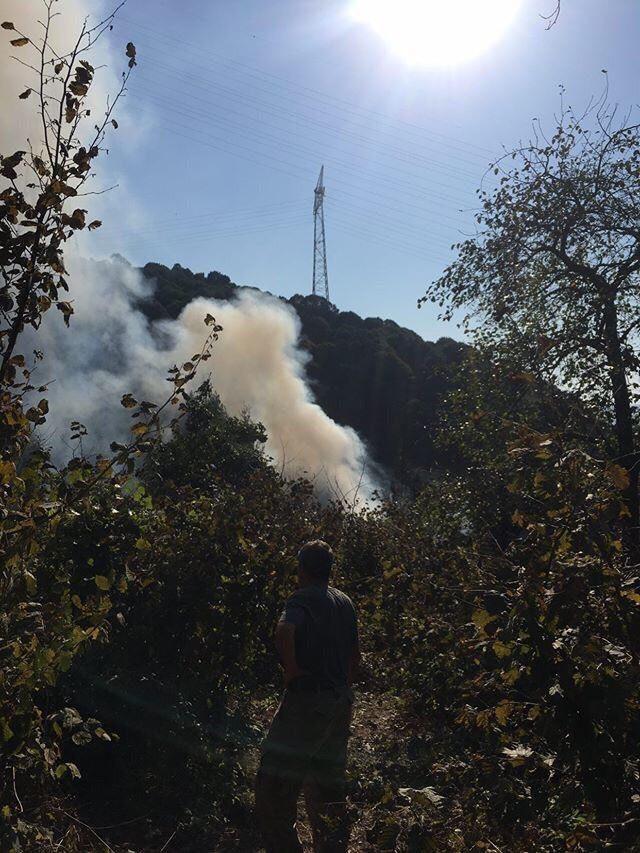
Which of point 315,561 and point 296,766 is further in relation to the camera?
point 315,561

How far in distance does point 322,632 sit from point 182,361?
31802 millimetres

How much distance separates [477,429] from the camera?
11.1 m

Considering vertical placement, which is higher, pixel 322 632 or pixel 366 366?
pixel 366 366

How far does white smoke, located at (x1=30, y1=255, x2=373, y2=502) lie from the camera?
1359 inches

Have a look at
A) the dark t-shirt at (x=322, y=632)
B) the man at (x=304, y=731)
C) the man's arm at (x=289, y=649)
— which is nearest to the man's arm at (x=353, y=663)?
the dark t-shirt at (x=322, y=632)

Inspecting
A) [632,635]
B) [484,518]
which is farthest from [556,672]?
[484,518]

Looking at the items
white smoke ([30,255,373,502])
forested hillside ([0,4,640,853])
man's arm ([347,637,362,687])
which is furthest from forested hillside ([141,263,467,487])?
man's arm ([347,637,362,687])

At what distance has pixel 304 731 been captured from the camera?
3785mm

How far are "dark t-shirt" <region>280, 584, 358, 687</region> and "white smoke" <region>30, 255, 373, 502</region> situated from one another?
2745 centimetres

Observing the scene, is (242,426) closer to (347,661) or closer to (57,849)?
(347,661)

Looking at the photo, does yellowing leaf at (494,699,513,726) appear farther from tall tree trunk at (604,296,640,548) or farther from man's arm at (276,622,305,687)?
tall tree trunk at (604,296,640,548)

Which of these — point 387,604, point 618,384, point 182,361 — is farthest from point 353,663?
point 182,361

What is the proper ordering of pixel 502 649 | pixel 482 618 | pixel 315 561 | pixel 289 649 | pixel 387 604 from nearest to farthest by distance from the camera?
pixel 502 649 < pixel 482 618 < pixel 289 649 < pixel 315 561 < pixel 387 604

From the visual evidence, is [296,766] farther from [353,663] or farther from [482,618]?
[482,618]
